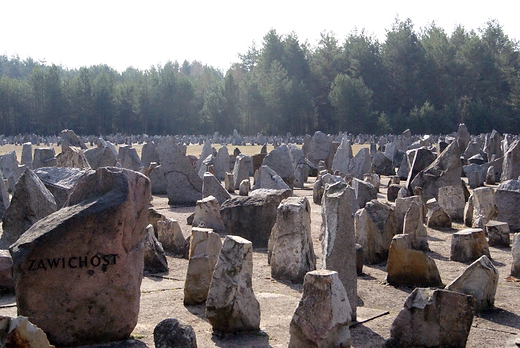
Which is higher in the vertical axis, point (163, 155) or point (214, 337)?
point (163, 155)

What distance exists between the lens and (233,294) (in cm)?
511

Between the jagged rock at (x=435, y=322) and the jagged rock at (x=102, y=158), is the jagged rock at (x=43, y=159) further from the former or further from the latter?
the jagged rock at (x=435, y=322)

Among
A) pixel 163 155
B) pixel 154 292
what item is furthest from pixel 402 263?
pixel 163 155

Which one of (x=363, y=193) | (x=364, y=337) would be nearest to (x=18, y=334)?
(x=364, y=337)

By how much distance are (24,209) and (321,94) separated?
52.1 m

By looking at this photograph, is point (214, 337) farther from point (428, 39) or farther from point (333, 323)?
point (428, 39)

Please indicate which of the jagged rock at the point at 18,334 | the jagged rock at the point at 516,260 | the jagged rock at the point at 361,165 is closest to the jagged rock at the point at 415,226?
the jagged rock at the point at 516,260

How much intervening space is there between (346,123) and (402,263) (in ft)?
154

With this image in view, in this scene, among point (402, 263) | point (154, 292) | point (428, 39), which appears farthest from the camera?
point (428, 39)

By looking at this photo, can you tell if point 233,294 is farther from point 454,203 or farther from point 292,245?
point 454,203

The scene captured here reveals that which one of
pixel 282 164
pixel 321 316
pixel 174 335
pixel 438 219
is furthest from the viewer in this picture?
pixel 282 164

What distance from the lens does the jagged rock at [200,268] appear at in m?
5.89

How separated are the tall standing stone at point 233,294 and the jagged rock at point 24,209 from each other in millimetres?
3810

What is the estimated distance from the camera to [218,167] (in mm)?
18984
